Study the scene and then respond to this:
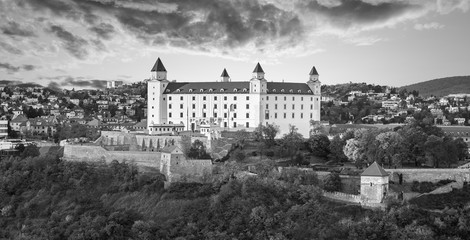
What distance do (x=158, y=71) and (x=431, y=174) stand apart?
31156 millimetres

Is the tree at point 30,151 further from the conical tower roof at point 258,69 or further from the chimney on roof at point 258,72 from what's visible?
the conical tower roof at point 258,69

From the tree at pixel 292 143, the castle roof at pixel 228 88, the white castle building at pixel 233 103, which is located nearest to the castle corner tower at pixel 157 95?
the white castle building at pixel 233 103

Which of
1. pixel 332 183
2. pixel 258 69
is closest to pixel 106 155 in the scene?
pixel 258 69

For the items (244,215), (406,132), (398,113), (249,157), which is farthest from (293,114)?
(398,113)

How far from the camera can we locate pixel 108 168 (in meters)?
44.9

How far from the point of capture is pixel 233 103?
2276 inches

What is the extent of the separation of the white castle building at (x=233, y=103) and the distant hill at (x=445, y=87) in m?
81.8

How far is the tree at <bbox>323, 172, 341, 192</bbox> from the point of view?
36469mm

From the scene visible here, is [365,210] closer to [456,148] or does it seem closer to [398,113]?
[456,148]

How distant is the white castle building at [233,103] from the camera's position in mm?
56969

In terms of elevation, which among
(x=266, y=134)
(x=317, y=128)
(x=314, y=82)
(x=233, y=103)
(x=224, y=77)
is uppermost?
(x=224, y=77)

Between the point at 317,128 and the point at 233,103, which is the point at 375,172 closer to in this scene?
the point at 317,128

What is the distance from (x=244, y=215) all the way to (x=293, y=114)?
2329cm

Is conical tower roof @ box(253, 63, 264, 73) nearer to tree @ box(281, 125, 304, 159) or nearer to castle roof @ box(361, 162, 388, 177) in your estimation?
tree @ box(281, 125, 304, 159)
